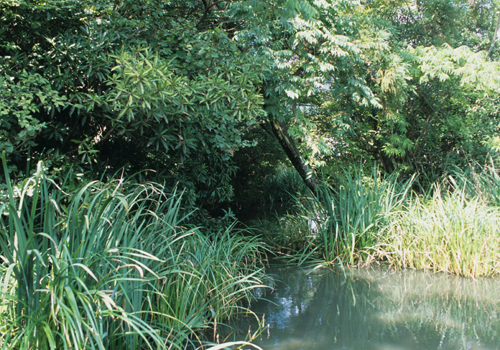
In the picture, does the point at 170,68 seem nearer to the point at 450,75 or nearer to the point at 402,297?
the point at 402,297

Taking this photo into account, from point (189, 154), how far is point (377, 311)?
2719mm

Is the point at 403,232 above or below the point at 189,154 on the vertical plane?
below

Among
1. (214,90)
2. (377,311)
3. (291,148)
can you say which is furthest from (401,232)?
(214,90)

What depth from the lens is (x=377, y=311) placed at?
3.46 metres

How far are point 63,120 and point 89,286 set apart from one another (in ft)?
7.57

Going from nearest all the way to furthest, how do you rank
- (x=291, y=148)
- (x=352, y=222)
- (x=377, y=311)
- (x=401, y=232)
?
(x=377, y=311) → (x=401, y=232) → (x=352, y=222) → (x=291, y=148)

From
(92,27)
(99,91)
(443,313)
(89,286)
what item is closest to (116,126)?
(99,91)

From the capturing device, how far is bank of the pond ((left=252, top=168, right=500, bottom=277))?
14.5ft

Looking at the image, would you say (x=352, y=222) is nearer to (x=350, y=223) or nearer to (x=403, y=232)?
(x=350, y=223)

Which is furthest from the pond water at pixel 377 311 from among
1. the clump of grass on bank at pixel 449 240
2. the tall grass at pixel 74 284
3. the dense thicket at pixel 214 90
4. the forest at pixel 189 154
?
the dense thicket at pixel 214 90

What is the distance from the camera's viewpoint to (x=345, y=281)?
4.34 m

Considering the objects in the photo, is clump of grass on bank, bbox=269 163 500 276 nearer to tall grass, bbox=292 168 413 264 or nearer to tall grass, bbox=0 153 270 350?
tall grass, bbox=292 168 413 264

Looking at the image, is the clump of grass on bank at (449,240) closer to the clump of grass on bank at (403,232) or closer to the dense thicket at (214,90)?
the clump of grass on bank at (403,232)

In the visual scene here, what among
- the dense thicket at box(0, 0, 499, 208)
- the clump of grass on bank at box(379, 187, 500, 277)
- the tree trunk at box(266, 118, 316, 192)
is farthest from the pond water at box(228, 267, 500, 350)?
the tree trunk at box(266, 118, 316, 192)
